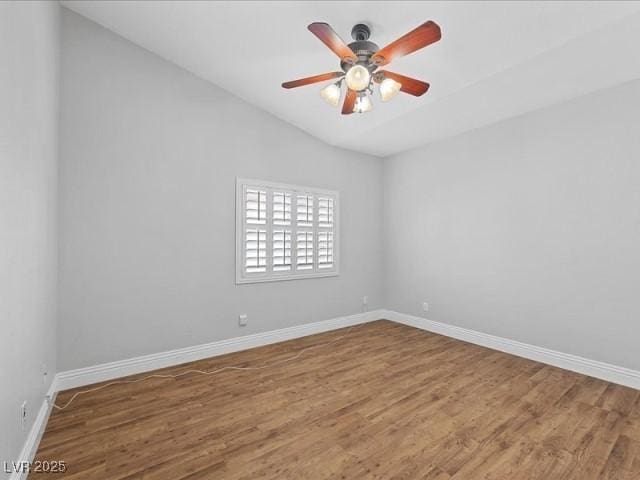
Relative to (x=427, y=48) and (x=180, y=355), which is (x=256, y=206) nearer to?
(x=180, y=355)

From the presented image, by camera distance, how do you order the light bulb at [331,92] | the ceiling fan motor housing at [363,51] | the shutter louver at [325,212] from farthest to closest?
the shutter louver at [325,212] < the light bulb at [331,92] < the ceiling fan motor housing at [363,51]

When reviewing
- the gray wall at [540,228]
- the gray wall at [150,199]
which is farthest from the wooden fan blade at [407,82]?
the gray wall at [150,199]

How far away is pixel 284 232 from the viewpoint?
4125 mm

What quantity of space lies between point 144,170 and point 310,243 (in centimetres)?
223

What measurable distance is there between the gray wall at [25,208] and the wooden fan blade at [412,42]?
81.0 inches

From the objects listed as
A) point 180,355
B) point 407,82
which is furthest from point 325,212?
point 180,355

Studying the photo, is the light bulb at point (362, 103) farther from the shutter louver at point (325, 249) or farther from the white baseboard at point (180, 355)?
the white baseboard at point (180, 355)

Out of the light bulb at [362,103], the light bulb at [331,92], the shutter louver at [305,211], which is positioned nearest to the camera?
the light bulb at [331,92]

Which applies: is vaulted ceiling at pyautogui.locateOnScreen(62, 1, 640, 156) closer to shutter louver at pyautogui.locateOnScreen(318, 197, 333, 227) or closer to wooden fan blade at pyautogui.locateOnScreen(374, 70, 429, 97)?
wooden fan blade at pyautogui.locateOnScreen(374, 70, 429, 97)

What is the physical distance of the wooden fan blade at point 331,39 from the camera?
1.87 metres

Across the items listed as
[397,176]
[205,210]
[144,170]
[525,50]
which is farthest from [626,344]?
[144,170]

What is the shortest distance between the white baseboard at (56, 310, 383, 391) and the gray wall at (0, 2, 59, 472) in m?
0.34

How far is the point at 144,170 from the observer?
10.3 ft

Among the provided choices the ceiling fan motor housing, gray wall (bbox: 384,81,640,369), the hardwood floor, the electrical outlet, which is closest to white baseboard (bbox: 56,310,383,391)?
the hardwood floor
